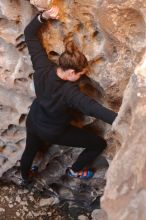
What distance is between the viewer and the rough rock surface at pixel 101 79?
128 cm

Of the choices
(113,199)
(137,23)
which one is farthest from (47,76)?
(113,199)

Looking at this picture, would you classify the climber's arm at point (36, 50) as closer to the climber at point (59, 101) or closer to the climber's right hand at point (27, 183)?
the climber at point (59, 101)

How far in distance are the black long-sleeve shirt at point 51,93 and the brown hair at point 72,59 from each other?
65 mm

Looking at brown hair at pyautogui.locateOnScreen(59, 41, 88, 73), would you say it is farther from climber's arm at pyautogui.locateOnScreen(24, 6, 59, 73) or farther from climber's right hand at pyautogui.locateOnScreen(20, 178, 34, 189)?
climber's right hand at pyautogui.locateOnScreen(20, 178, 34, 189)

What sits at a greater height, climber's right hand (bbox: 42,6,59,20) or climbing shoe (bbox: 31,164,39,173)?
climber's right hand (bbox: 42,6,59,20)

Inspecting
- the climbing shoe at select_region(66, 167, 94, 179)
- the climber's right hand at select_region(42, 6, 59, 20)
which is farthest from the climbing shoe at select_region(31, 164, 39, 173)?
the climber's right hand at select_region(42, 6, 59, 20)

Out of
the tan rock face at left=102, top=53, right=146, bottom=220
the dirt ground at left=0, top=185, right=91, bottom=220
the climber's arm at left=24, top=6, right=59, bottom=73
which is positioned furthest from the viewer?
the dirt ground at left=0, top=185, right=91, bottom=220

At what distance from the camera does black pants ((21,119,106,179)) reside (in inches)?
79.0

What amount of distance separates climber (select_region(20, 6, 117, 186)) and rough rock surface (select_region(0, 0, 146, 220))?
57 millimetres

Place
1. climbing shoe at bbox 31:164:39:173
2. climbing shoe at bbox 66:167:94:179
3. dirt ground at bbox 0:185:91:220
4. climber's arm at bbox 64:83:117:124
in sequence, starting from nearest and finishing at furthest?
climber's arm at bbox 64:83:117:124
climbing shoe at bbox 66:167:94:179
climbing shoe at bbox 31:164:39:173
dirt ground at bbox 0:185:91:220

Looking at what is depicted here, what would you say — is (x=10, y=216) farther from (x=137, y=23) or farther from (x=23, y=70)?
(x=137, y=23)

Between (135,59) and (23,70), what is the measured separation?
18.8 inches

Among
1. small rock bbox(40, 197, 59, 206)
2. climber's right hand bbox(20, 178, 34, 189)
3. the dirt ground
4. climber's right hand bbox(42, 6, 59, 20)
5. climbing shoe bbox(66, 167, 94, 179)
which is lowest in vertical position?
the dirt ground

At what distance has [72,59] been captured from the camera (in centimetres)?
173
